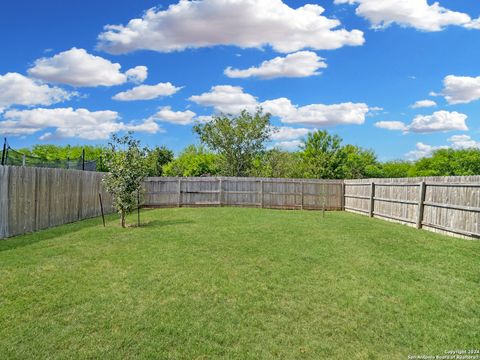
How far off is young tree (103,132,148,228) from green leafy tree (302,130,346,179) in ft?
64.9

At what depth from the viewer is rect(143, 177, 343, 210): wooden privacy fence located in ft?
65.6

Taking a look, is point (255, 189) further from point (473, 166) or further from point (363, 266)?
point (473, 166)

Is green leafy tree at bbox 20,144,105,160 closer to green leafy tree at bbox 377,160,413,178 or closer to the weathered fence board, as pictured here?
the weathered fence board

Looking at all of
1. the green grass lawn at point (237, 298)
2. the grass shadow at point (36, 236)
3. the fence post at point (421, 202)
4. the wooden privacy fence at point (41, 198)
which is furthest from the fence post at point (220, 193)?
the green grass lawn at point (237, 298)

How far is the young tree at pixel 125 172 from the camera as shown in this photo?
39.2 ft

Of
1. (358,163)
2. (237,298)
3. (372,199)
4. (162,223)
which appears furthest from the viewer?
(358,163)

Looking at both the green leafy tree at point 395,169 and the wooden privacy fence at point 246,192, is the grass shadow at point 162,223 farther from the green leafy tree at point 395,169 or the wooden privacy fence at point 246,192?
the green leafy tree at point 395,169

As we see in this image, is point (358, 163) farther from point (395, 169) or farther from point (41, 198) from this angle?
point (41, 198)

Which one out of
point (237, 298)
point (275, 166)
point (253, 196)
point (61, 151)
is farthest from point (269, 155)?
point (237, 298)

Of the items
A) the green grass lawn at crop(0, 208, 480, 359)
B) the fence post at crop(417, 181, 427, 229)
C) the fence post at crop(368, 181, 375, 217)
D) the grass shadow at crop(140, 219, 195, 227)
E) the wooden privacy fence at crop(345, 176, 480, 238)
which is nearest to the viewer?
the green grass lawn at crop(0, 208, 480, 359)

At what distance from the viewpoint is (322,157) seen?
31656 mm

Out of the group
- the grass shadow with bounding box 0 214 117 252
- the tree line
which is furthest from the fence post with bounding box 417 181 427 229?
the tree line

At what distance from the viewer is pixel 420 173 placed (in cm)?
3142

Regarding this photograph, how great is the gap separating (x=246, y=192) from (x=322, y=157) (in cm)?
1312
